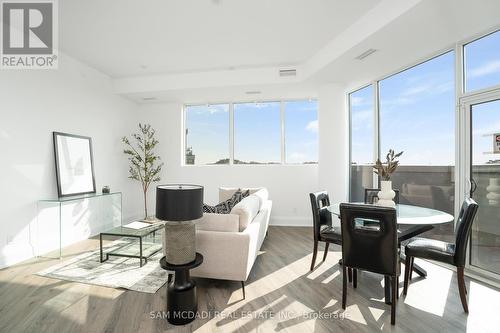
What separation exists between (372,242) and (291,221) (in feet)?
11.2

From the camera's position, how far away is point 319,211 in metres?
3.22

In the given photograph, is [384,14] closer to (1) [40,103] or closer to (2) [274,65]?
(2) [274,65]

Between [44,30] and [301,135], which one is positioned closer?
[44,30]

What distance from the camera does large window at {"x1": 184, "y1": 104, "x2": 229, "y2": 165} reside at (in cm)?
602

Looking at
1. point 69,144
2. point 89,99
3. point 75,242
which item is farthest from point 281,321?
point 89,99

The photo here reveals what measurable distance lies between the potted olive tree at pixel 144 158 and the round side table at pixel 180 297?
3.80 meters

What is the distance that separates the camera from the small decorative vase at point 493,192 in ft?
9.19

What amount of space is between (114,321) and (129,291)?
0.49 metres

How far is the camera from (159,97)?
557 cm

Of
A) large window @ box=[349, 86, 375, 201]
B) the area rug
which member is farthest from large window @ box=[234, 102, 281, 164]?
the area rug

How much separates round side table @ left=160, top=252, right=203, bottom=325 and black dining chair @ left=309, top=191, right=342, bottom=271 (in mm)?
1648

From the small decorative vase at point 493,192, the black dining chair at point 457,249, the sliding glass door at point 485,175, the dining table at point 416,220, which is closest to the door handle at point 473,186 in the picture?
the sliding glass door at point 485,175

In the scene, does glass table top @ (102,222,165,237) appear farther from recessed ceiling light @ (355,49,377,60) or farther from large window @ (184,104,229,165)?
recessed ceiling light @ (355,49,377,60)

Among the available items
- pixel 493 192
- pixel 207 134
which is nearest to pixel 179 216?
pixel 493 192
